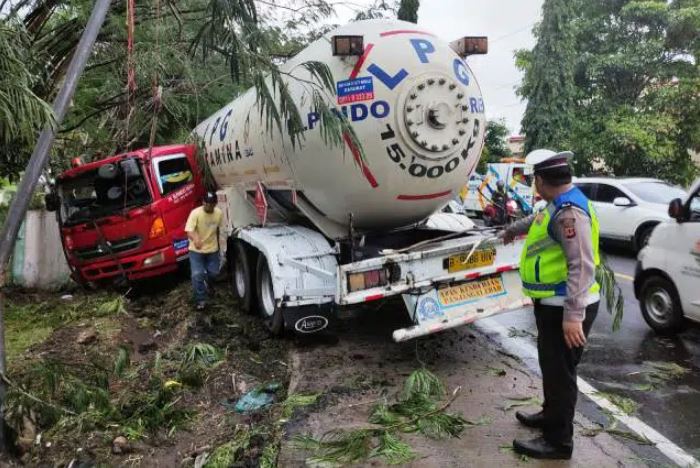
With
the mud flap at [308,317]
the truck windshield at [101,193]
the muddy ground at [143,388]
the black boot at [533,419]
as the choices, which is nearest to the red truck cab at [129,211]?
the truck windshield at [101,193]

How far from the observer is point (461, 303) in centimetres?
477

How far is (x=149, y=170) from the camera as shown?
7766mm

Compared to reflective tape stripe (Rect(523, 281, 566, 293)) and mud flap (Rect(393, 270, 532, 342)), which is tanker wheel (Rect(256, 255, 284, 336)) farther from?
reflective tape stripe (Rect(523, 281, 566, 293))

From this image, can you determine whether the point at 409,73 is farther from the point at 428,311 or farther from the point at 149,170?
the point at 149,170

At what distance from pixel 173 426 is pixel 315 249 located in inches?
78.4

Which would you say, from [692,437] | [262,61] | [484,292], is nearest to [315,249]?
[484,292]

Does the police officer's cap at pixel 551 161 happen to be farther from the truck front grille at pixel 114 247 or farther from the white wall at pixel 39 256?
the white wall at pixel 39 256

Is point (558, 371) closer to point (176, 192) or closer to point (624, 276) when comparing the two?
point (176, 192)

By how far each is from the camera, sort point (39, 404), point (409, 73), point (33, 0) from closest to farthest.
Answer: point (39, 404)
point (409, 73)
point (33, 0)

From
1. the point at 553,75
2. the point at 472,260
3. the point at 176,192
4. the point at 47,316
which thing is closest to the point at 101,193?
the point at 176,192

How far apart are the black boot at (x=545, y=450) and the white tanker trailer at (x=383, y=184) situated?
1319 mm

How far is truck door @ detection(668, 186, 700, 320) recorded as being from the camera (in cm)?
515

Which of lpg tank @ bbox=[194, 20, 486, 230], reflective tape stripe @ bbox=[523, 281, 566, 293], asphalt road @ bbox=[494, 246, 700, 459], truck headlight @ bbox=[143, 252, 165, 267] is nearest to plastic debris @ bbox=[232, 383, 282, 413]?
lpg tank @ bbox=[194, 20, 486, 230]

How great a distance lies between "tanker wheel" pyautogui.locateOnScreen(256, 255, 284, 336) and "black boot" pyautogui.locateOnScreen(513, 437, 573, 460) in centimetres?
276
